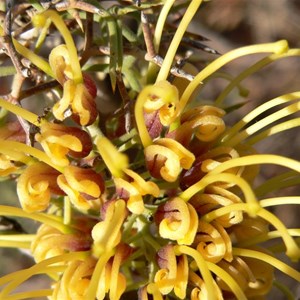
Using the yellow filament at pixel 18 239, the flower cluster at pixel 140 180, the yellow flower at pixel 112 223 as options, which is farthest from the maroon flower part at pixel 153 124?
the yellow filament at pixel 18 239

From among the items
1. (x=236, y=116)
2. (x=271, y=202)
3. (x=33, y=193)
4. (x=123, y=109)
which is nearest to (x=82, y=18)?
(x=123, y=109)

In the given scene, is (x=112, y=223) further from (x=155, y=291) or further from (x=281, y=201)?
(x=281, y=201)

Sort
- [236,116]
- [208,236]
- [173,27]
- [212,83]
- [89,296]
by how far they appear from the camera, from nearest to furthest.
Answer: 1. [89,296]
2. [208,236]
3. [173,27]
4. [236,116]
5. [212,83]

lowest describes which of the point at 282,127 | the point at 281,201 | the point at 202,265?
the point at 202,265

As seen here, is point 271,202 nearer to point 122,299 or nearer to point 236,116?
point 122,299

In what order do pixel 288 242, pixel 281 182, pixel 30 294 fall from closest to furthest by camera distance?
pixel 288 242 → pixel 30 294 → pixel 281 182

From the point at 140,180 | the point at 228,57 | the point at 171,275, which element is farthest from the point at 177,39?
the point at 171,275

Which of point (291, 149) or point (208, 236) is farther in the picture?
point (291, 149)

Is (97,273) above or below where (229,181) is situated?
below

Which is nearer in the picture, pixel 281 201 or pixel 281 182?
pixel 281 201
